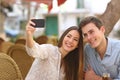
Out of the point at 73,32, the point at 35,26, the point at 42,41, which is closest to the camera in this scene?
the point at 35,26

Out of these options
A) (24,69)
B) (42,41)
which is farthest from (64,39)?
(42,41)

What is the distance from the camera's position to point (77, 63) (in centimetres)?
358

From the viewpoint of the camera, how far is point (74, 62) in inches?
141

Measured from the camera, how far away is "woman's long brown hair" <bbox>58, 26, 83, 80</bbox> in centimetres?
350

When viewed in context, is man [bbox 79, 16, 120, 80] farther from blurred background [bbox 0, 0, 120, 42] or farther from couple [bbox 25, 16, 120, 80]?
blurred background [bbox 0, 0, 120, 42]

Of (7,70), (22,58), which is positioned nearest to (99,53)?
(7,70)

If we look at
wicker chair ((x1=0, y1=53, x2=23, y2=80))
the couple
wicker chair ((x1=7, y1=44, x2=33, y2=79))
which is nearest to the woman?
the couple

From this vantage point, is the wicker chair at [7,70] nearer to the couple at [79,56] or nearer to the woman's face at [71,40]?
the couple at [79,56]

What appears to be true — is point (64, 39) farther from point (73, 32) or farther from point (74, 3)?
point (74, 3)

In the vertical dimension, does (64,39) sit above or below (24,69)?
above

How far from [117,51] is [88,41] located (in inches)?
10.9

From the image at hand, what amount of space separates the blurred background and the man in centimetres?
571

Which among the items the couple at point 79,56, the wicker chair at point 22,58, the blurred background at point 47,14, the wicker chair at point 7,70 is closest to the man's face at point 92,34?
the couple at point 79,56

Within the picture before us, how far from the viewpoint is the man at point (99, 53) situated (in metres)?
3.40
